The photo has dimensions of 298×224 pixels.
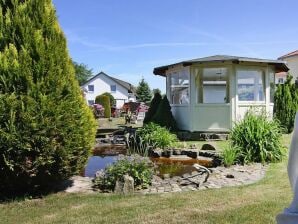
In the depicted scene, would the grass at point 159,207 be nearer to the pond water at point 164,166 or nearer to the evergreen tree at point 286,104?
the pond water at point 164,166

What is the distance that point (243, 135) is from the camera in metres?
8.56

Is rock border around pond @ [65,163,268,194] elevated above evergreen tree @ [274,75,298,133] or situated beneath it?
situated beneath

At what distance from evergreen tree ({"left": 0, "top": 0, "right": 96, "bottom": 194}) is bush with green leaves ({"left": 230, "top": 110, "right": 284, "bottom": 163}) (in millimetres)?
4224

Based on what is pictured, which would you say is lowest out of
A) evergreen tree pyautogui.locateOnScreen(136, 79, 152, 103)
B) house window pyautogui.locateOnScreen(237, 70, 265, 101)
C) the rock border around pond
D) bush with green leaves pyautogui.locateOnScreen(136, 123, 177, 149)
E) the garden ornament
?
the rock border around pond

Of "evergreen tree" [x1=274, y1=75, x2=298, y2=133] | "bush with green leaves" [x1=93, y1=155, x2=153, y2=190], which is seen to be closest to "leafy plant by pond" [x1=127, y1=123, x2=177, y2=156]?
"bush with green leaves" [x1=93, y1=155, x2=153, y2=190]

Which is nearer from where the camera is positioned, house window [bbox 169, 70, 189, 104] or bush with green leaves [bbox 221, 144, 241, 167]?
bush with green leaves [bbox 221, 144, 241, 167]

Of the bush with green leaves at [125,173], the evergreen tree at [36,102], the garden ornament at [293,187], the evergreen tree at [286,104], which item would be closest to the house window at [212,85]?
the evergreen tree at [286,104]

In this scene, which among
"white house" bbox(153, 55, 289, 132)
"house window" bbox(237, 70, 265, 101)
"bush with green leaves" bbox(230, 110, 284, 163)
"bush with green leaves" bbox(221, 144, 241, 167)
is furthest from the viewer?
"house window" bbox(237, 70, 265, 101)

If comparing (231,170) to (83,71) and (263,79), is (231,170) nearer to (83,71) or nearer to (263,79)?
(263,79)

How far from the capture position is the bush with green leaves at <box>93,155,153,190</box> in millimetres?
5809

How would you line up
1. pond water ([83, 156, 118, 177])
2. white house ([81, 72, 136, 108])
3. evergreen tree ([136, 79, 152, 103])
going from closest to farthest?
pond water ([83, 156, 118, 177]), evergreen tree ([136, 79, 152, 103]), white house ([81, 72, 136, 108])

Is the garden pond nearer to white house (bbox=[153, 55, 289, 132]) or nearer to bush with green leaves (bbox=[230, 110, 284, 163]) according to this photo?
bush with green leaves (bbox=[230, 110, 284, 163])

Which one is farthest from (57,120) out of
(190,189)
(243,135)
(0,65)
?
→ (243,135)

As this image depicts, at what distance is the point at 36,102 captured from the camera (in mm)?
4844
